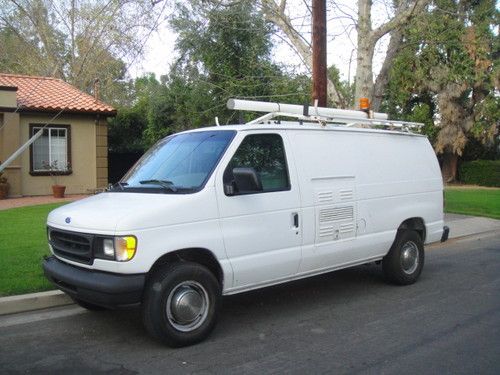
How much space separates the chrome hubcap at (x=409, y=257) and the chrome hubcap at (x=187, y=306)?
11.0 feet

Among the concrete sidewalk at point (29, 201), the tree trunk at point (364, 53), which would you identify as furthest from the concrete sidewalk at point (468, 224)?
the concrete sidewalk at point (29, 201)

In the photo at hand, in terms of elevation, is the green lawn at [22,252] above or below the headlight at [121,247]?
below

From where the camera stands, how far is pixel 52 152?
19297mm

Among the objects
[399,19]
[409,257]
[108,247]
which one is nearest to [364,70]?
[399,19]

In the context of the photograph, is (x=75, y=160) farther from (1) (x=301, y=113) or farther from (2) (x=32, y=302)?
(1) (x=301, y=113)

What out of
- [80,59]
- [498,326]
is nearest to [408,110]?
[80,59]

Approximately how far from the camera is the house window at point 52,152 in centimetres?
1888

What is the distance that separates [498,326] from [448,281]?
219 cm

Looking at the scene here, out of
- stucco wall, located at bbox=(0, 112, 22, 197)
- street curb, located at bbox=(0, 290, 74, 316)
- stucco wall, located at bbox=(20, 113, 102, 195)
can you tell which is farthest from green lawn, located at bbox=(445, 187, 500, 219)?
stucco wall, located at bbox=(0, 112, 22, 197)

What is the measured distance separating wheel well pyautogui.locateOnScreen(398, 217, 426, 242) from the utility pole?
376 centimetres

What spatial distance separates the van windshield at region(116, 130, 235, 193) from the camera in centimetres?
541

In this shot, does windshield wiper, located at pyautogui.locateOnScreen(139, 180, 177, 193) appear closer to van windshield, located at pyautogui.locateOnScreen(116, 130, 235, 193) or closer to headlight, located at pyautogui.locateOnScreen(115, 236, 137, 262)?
van windshield, located at pyautogui.locateOnScreen(116, 130, 235, 193)

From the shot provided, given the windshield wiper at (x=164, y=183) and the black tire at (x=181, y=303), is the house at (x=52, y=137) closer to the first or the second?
the windshield wiper at (x=164, y=183)

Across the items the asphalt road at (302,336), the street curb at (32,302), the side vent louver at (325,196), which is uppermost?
the side vent louver at (325,196)
